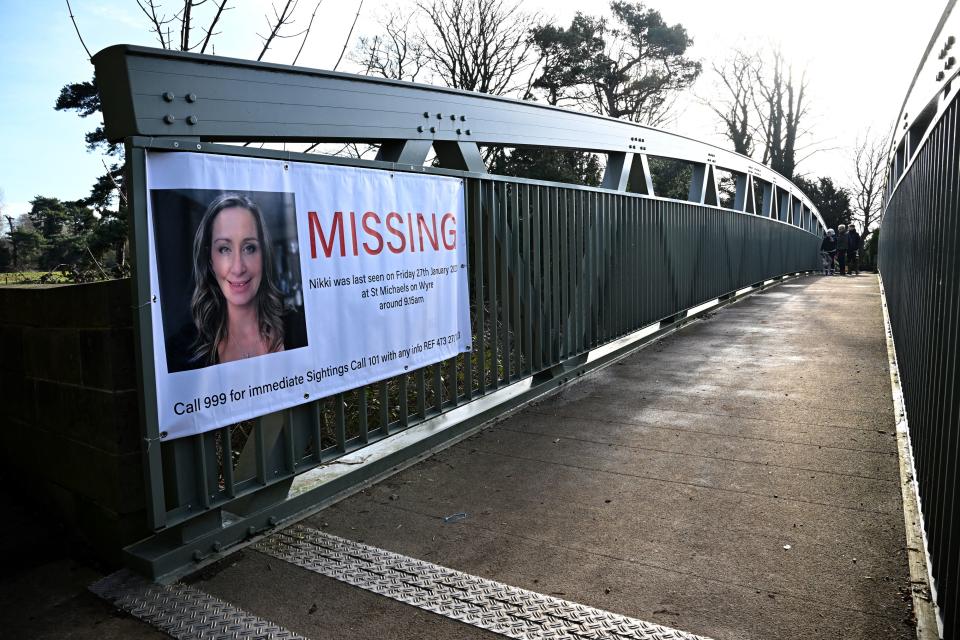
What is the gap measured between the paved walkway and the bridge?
0.6 inches

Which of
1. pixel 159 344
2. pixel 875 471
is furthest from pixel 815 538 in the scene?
pixel 159 344

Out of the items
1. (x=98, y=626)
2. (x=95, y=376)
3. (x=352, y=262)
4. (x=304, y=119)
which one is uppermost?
(x=304, y=119)

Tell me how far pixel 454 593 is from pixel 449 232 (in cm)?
248

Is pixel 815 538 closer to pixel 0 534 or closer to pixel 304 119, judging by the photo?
pixel 304 119

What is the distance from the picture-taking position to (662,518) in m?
3.47

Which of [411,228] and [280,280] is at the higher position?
[411,228]

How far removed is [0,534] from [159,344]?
5.54 ft

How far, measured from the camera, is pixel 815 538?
3189mm

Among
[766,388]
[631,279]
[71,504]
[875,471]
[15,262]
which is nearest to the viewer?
[71,504]

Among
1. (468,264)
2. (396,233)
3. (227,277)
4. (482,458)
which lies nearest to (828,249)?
(468,264)

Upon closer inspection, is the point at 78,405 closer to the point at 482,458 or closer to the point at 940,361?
the point at 482,458

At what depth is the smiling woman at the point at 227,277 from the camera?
291 centimetres

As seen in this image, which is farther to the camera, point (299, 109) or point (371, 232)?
point (371, 232)

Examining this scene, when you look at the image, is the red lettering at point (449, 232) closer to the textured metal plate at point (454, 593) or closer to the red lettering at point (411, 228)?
the red lettering at point (411, 228)
